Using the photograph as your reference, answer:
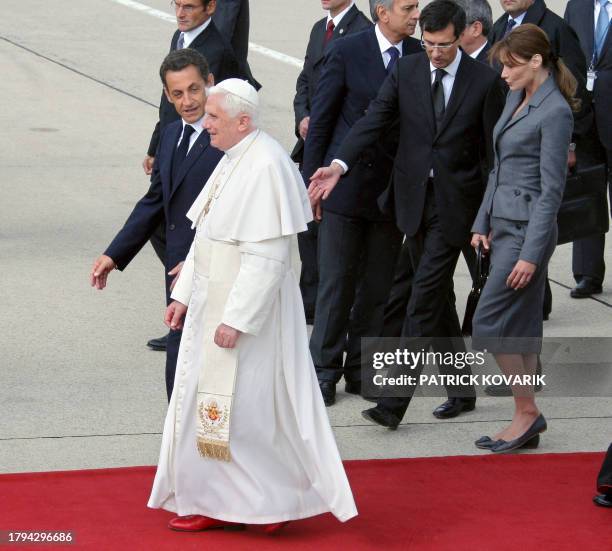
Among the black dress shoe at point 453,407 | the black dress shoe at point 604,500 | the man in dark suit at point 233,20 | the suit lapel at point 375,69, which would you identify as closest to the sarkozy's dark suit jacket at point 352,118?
the suit lapel at point 375,69

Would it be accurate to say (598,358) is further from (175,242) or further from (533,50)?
(175,242)

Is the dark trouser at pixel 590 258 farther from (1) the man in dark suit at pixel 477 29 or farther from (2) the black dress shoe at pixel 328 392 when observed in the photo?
(2) the black dress shoe at pixel 328 392

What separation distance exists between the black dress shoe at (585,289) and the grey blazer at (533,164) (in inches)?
112

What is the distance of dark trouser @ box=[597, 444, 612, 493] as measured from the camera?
565 centimetres

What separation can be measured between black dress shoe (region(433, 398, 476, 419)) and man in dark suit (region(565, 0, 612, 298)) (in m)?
2.24

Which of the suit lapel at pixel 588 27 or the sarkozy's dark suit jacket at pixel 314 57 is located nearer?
the sarkozy's dark suit jacket at pixel 314 57

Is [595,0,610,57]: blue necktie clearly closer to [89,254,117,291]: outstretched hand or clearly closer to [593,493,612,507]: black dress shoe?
[593,493,612,507]: black dress shoe

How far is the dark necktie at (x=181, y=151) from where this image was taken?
20.1 feet

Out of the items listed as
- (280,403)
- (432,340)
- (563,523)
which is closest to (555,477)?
(563,523)

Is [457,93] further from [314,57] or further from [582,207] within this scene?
[314,57]

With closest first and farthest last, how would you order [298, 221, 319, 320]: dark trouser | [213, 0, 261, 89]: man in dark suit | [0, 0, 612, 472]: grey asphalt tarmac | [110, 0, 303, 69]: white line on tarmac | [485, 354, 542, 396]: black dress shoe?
[0, 0, 612, 472]: grey asphalt tarmac → [485, 354, 542, 396]: black dress shoe → [298, 221, 319, 320]: dark trouser → [213, 0, 261, 89]: man in dark suit → [110, 0, 303, 69]: white line on tarmac

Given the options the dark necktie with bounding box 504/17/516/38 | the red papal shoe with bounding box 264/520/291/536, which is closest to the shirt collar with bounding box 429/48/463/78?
the dark necktie with bounding box 504/17/516/38

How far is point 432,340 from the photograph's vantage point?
6852mm

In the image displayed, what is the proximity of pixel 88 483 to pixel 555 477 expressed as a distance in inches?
76.8
